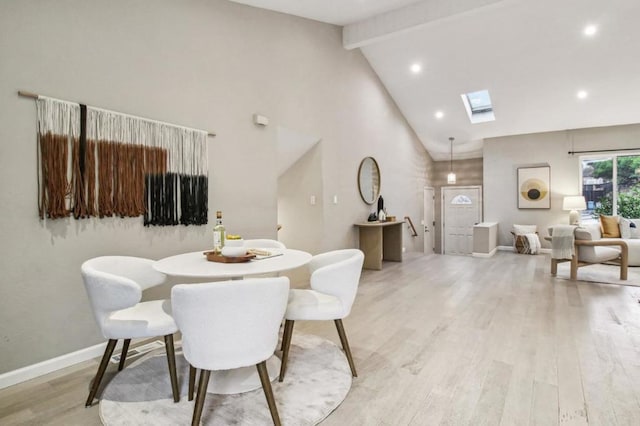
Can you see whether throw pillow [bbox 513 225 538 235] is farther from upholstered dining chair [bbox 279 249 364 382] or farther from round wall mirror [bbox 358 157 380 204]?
upholstered dining chair [bbox 279 249 364 382]

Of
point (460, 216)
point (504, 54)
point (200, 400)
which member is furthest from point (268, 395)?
point (460, 216)

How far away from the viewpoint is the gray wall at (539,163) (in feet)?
23.2

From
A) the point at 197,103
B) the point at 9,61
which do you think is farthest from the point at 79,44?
the point at 197,103

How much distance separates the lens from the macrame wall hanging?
2236 mm

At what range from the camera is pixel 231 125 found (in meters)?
3.49

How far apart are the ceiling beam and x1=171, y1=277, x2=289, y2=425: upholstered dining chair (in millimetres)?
4286

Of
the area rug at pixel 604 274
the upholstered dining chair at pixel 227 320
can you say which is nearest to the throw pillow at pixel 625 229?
the area rug at pixel 604 274

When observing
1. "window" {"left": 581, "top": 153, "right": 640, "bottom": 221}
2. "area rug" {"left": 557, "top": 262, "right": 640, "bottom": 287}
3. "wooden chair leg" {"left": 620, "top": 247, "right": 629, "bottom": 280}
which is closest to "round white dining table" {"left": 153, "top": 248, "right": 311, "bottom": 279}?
"area rug" {"left": 557, "top": 262, "right": 640, "bottom": 287}

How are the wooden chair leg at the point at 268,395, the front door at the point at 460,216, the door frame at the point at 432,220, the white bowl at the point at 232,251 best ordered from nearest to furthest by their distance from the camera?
the wooden chair leg at the point at 268,395 → the white bowl at the point at 232,251 → the door frame at the point at 432,220 → the front door at the point at 460,216

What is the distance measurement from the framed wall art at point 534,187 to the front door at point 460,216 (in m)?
1.11

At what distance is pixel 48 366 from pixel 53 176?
4.05ft

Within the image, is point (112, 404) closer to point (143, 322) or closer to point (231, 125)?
point (143, 322)

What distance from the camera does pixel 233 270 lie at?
1.82 meters

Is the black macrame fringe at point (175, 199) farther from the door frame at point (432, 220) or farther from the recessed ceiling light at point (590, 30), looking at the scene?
the door frame at point (432, 220)
